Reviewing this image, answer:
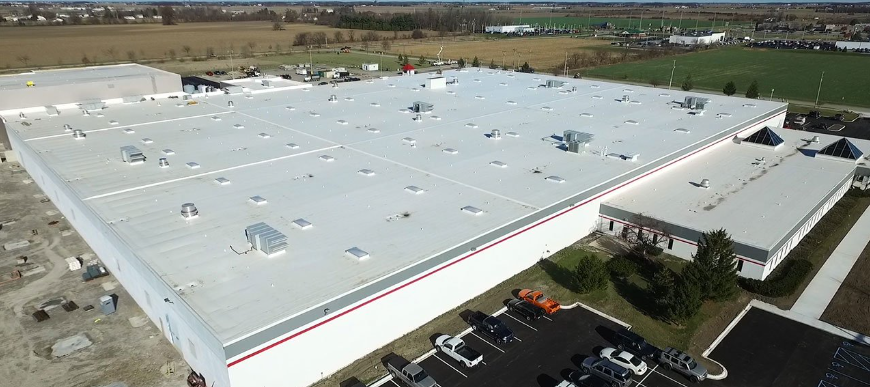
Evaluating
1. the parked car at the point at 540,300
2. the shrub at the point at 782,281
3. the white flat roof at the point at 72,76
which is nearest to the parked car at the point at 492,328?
the parked car at the point at 540,300

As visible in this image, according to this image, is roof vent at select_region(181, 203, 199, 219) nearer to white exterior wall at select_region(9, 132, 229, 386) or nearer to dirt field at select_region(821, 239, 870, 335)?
white exterior wall at select_region(9, 132, 229, 386)

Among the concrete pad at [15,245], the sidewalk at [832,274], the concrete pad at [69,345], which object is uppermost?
the concrete pad at [15,245]

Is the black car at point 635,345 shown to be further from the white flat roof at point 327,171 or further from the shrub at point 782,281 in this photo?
the shrub at point 782,281

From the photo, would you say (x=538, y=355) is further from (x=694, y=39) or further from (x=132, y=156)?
(x=694, y=39)

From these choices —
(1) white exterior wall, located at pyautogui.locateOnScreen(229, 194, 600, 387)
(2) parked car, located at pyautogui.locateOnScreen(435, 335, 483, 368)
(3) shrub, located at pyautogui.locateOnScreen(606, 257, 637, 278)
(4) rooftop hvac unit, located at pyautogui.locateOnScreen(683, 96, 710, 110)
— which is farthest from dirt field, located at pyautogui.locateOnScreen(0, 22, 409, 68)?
(3) shrub, located at pyautogui.locateOnScreen(606, 257, 637, 278)

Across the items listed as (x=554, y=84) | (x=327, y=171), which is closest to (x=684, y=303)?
(x=327, y=171)

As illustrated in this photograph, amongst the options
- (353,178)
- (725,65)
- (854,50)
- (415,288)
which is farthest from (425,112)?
(854,50)
